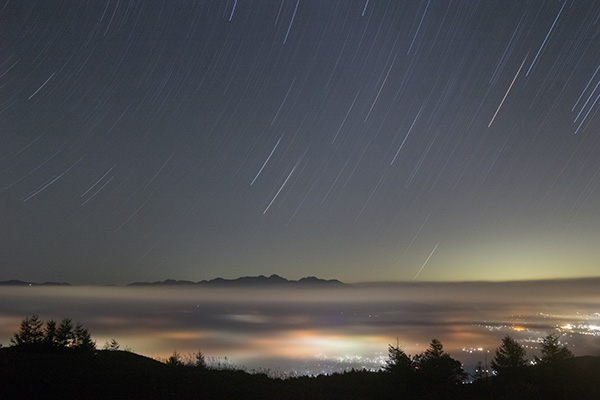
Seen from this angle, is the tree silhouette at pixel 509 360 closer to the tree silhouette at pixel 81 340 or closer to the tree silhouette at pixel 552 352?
the tree silhouette at pixel 552 352

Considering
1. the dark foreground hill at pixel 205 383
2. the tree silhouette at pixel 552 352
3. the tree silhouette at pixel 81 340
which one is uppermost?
the tree silhouette at pixel 81 340

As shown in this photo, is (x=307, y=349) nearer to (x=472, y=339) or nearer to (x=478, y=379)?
(x=472, y=339)

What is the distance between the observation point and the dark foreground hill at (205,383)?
27.9 feet

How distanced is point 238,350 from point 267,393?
40.5m

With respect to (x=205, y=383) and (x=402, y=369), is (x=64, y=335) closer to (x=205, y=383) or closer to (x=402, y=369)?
(x=205, y=383)

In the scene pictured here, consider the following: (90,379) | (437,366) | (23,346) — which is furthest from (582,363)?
(23,346)

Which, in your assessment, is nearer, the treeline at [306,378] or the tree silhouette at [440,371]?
the treeline at [306,378]

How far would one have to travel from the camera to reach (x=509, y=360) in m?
13.5

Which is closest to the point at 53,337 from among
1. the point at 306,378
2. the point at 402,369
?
the point at 306,378

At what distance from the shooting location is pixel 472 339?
60.3m

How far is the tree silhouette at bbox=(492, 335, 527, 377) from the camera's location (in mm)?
13091

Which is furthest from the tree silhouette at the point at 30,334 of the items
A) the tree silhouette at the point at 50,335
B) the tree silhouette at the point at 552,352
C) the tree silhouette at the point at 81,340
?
the tree silhouette at the point at 552,352

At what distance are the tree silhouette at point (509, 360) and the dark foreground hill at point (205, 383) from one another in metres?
0.33

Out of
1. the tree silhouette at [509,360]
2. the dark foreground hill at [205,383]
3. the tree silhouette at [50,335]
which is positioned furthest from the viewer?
the tree silhouette at [509,360]
